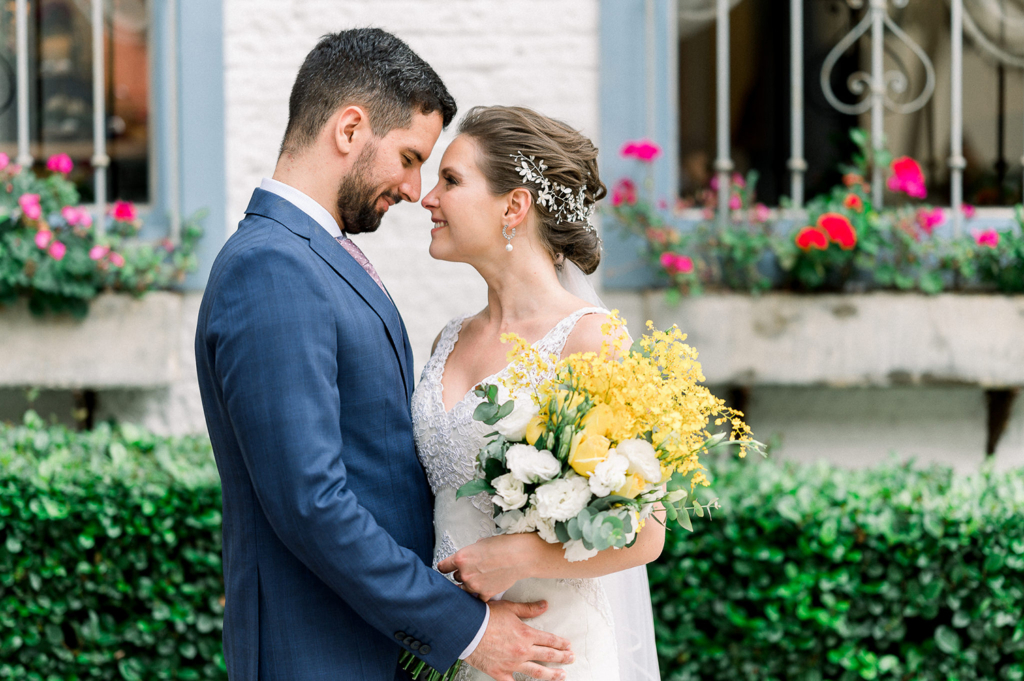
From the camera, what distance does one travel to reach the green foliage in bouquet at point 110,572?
314 cm

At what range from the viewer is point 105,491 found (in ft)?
10.3

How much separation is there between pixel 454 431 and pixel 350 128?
0.74m

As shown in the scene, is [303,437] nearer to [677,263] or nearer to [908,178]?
[677,263]

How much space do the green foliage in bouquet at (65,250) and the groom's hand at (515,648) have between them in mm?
2571

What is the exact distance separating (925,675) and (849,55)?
2.67m

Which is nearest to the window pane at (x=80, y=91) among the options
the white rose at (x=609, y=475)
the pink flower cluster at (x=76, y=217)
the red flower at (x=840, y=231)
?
the pink flower cluster at (x=76, y=217)

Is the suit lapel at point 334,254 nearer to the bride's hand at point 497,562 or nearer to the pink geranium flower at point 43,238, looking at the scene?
the bride's hand at point 497,562

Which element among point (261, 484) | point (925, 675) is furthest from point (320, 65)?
point (925, 675)

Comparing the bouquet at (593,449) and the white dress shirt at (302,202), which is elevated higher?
the white dress shirt at (302,202)

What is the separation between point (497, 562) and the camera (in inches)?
72.1

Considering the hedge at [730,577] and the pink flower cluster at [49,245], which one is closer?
the hedge at [730,577]

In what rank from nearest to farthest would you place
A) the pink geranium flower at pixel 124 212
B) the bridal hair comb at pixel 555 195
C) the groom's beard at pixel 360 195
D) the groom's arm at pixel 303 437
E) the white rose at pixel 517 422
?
the groom's arm at pixel 303 437, the white rose at pixel 517 422, the groom's beard at pixel 360 195, the bridal hair comb at pixel 555 195, the pink geranium flower at pixel 124 212

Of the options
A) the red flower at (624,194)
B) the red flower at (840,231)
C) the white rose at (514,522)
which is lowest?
the white rose at (514,522)

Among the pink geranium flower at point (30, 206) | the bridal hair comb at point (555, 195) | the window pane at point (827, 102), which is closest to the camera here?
the bridal hair comb at point (555, 195)
